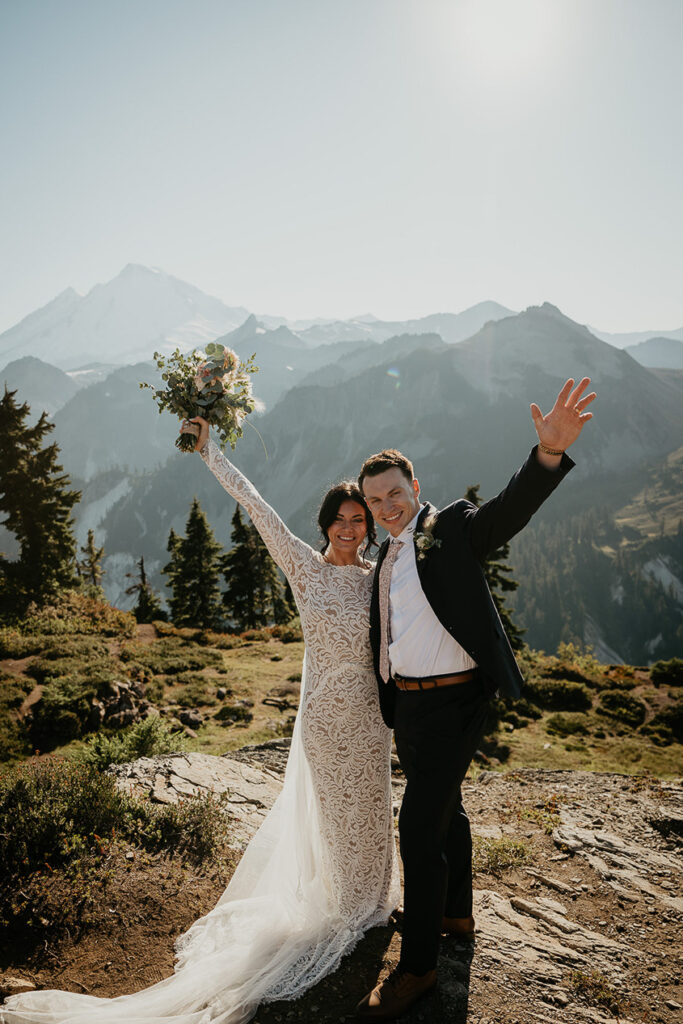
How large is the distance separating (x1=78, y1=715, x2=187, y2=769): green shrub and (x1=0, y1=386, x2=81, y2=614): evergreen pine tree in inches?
675

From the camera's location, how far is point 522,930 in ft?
14.5

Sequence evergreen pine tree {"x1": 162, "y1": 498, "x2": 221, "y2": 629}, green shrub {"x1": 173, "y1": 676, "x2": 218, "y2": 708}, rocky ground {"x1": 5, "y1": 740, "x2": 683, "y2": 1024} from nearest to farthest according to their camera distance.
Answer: rocky ground {"x1": 5, "y1": 740, "x2": 683, "y2": 1024}, green shrub {"x1": 173, "y1": 676, "x2": 218, "y2": 708}, evergreen pine tree {"x1": 162, "y1": 498, "x2": 221, "y2": 629}

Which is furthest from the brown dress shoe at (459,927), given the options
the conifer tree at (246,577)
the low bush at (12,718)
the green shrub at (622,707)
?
the conifer tree at (246,577)

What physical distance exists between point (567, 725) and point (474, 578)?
17.6 metres

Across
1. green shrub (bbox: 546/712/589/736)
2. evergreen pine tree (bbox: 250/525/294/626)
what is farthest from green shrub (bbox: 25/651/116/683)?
evergreen pine tree (bbox: 250/525/294/626)

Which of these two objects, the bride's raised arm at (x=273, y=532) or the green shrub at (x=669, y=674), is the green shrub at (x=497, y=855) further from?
the green shrub at (x=669, y=674)

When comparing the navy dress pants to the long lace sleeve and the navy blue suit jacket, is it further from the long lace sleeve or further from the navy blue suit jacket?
the long lace sleeve

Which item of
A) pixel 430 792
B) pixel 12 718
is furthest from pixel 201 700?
pixel 430 792

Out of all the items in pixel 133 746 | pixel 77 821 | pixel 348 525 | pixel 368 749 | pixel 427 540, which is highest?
pixel 348 525

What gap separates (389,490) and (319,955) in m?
3.28

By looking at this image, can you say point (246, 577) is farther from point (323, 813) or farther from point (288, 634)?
point (323, 813)

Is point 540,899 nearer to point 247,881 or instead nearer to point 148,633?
point 247,881

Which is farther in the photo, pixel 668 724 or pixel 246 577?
pixel 246 577

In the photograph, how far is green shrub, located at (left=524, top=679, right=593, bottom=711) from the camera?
67.3ft
